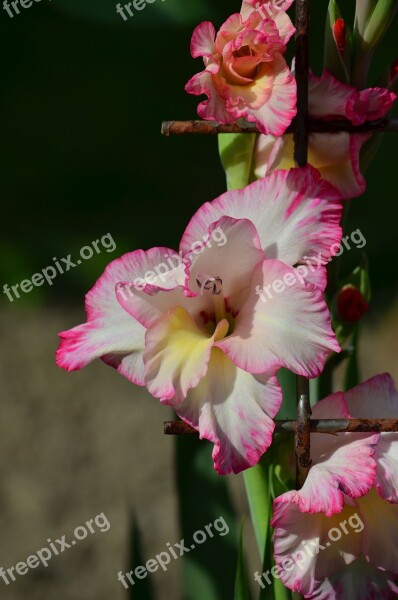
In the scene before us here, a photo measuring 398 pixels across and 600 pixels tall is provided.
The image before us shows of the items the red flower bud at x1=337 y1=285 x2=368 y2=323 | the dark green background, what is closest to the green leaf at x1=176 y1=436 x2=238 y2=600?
the red flower bud at x1=337 y1=285 x2=368 y2=323

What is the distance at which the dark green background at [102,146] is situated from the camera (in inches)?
64.6

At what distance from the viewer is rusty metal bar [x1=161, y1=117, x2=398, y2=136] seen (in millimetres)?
465

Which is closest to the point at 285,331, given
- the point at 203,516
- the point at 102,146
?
the point at 203,516

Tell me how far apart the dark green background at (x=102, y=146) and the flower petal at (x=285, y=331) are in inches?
47.6

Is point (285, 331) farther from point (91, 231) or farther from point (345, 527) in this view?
point (91, 231)

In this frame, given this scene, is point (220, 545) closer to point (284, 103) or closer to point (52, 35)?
point (284, 103)

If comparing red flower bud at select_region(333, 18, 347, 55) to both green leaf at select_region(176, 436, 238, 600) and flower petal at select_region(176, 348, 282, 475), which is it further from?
green leaf at select_region(176, 436, 238, 600)

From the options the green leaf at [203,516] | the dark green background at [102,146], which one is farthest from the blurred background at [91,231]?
the green leaf at [203,516]

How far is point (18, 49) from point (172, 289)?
1.32 meters

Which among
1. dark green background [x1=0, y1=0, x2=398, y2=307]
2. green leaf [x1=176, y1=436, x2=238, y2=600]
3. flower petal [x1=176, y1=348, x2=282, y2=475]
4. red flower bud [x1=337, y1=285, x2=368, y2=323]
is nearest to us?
flower petal [x1=176, y1=348, x2=282, y2=475]

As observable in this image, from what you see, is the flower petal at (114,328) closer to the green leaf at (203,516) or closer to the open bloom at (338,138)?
the open bloom at (338,138)

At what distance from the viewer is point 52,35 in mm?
1640

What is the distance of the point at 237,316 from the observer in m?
0.49

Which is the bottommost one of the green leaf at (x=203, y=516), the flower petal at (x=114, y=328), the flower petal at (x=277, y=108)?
the green leaf at (x=203, y=516)
